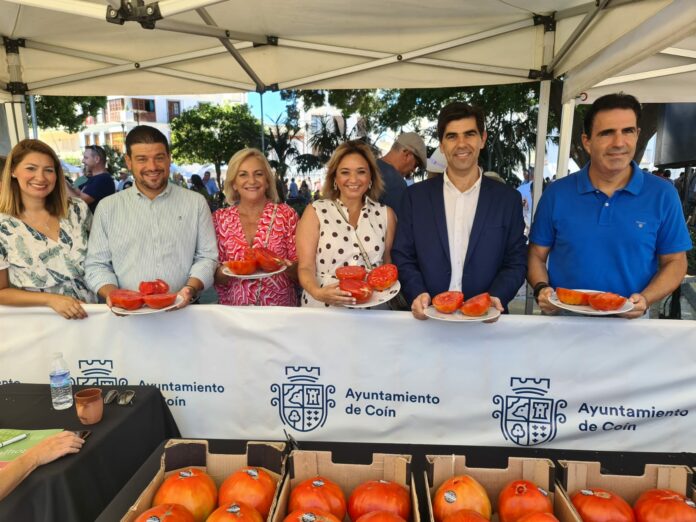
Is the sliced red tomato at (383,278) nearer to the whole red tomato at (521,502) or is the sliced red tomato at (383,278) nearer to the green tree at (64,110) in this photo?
the whole red tomato at (521,502)

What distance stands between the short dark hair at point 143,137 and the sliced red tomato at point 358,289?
1508 mm

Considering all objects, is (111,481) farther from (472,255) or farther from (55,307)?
(472,255)

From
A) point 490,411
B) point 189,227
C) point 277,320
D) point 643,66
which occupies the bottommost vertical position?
point 490,411

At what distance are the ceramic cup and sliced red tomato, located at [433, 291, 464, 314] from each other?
62.7 inches

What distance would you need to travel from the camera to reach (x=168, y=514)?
1.49 meters

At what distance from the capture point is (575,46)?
4.18m

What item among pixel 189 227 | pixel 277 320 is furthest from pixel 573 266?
pixel 189 227

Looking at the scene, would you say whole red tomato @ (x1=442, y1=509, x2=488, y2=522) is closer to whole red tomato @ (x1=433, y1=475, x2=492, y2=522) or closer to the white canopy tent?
whole red tomato @ (x1=433, y1=475, x2=492, y2=522)

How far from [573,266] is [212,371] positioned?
7.02 feet

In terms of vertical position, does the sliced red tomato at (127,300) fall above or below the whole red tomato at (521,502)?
above

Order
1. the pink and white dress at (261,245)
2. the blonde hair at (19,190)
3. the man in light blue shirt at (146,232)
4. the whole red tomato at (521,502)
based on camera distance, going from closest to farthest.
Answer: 1. the whole red tomato at (521,502)
2. the blonde hair at (19,190)
3. the man in light blue shirt at (146,232)
4. the pink and white dress at (261,245)

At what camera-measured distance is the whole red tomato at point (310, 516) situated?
1.47 m

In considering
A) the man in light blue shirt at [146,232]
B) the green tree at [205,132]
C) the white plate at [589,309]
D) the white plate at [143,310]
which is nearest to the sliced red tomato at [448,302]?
the white plate at [589,309]

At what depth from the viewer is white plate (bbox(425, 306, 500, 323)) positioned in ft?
7.41
